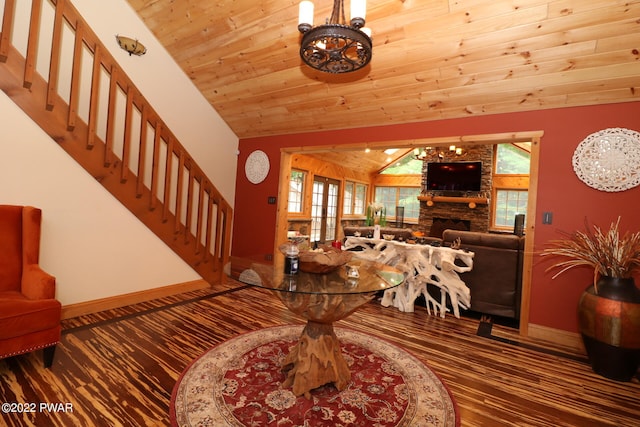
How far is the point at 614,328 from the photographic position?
2.19m

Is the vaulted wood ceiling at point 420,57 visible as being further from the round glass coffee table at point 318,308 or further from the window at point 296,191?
the window at point 296,191

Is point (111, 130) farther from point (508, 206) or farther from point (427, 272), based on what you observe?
point (508, 206)

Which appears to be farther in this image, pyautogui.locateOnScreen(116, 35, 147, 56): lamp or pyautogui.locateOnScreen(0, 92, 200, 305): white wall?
pyautogui.locateOnScreen(116, 35, 147, 56): lamp

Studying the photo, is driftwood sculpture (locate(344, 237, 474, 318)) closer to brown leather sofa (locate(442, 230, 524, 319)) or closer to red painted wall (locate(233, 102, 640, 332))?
brown leather sofa (locate(442, 230, 524, 319))

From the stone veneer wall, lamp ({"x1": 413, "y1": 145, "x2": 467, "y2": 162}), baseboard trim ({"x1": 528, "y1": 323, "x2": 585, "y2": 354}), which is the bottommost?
baseboard trim ({"x1": 528, "y1": 323, "x2": 585, "y2": 354})

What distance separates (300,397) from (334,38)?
223 cm

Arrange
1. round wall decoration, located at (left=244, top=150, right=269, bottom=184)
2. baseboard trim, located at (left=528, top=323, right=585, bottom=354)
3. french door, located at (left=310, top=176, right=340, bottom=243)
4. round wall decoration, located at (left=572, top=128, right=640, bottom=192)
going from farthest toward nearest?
french door, located at (left=310, top=176, right=340, bottom=243)
round wall decoration, located at (left=244, top=150, right=269, bottom=184)
baseboard trim, located at (left=528, top=323, right=585, bottom=354)
round wall decoration, located at (left=572, top=128, right=640, bottom=192)

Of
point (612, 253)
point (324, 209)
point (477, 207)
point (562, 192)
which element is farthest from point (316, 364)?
point (477, 207)

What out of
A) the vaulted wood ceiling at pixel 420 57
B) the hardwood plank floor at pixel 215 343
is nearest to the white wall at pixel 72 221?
the hardwood plank floor at pixel 215 343

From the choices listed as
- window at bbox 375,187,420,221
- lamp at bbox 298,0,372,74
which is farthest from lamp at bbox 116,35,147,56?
window at bbox 375,187,420,221

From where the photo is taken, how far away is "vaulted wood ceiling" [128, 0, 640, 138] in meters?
2.36

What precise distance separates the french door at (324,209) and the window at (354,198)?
62 cm

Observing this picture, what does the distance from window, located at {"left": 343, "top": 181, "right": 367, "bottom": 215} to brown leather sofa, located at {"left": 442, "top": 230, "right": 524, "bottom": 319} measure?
541cm

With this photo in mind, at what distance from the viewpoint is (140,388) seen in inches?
73.2
